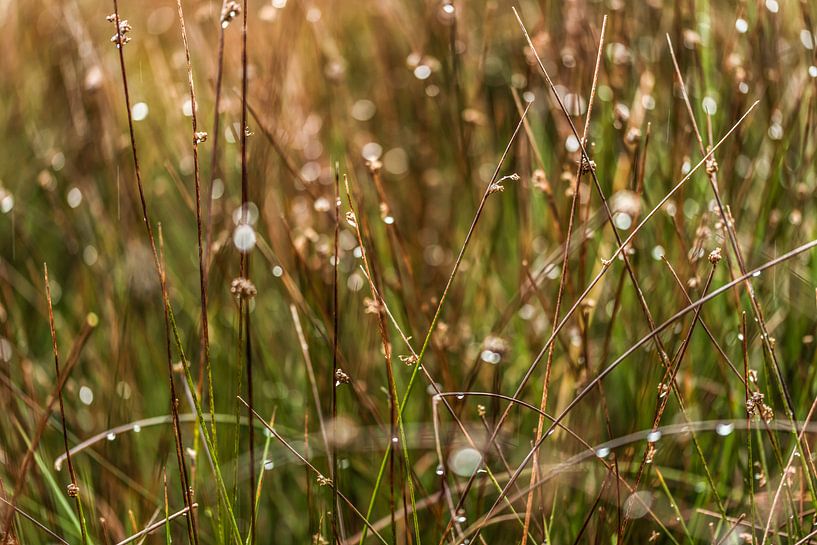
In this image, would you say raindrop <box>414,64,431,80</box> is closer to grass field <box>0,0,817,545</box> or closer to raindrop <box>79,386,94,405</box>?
grass field <box>0,0,817,545</box>

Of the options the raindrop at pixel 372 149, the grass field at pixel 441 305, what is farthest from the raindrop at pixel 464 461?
the raindrop at pixel 372 149

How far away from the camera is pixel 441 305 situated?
2.46ft

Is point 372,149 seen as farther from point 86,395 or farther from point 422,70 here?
point 86,395

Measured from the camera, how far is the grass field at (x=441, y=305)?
85cm

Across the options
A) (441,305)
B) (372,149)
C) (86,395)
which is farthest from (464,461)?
(372,149)

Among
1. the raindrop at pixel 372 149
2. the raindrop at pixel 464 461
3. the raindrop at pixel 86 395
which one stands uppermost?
Result: the raindrop at pixel 372 149

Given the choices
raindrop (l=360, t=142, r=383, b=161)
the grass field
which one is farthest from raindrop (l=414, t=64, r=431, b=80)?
raindrop (l=360, t=142, r=383, b=161)

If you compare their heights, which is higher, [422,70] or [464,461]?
[422,70]

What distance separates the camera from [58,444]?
1232 millimetres

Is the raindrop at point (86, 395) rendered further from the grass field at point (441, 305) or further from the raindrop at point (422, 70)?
the raindrop at point (422, 70)

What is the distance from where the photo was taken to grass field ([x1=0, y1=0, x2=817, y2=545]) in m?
0.85

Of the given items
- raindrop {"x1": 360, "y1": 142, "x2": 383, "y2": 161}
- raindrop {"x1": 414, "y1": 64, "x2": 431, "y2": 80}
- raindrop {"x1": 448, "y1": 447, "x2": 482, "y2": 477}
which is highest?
raindrop {"x1": 414, "y1": 64, "x2": 431, "y2": 80}

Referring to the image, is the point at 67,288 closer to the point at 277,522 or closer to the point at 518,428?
the point at 277,522

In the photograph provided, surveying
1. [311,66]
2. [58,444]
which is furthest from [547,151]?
[58,444]
